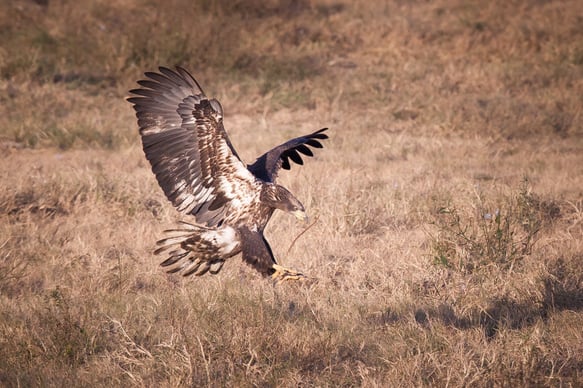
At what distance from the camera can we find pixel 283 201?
5.01 m

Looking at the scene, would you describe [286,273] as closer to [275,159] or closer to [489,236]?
[275,159]

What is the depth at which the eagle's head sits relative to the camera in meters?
4.96

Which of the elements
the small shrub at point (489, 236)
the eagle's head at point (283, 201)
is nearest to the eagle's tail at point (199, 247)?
the eagle's head at point (283, 201)

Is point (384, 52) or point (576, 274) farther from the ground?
point (384, 52)

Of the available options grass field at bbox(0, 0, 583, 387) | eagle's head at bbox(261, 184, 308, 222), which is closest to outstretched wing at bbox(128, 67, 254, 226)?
eagle's head at bbox(261, 184, 308, 222)

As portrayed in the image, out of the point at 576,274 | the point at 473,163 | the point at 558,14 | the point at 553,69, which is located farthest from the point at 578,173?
the point at 558,14

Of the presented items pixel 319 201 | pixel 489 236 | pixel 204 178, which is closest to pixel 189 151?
pixel 204 178

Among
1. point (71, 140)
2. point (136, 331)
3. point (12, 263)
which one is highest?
point (71, 140)

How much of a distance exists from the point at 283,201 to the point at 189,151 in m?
0.94

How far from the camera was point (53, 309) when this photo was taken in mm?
4953

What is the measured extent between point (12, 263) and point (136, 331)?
5.48 ft

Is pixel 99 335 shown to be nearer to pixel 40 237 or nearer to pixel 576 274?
pixel 40 237

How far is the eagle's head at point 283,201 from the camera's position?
4.96 meters

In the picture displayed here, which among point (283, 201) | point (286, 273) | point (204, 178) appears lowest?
point (286, 273)
